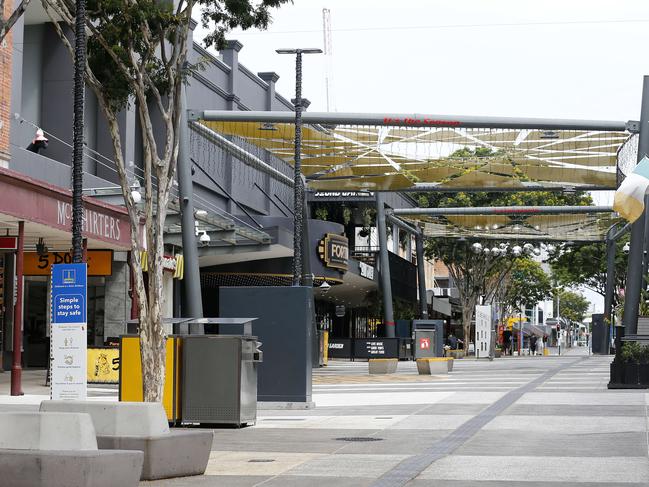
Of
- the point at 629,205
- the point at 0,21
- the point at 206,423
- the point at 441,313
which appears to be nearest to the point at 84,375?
the point at 206,423

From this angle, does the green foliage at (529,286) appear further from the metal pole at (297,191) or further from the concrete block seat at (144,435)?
the concrete block seat at (144,435)

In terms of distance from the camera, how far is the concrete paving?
12.4 metres

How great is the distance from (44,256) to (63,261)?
546 mm

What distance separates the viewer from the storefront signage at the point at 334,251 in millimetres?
54500

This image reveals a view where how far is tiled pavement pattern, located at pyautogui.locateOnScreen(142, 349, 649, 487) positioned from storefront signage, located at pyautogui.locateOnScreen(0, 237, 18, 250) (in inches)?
312

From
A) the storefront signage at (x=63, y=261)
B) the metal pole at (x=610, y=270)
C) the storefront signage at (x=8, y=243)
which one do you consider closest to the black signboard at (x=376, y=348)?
the metal pole at (x=610, y=270)

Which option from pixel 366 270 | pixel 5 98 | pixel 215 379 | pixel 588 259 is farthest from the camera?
pixel 588 259

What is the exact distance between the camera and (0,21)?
56.4 ft

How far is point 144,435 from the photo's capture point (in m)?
12.1

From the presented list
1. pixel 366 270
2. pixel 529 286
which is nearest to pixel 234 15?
pixel 366 270

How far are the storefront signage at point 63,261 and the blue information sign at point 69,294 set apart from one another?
54.0 feet

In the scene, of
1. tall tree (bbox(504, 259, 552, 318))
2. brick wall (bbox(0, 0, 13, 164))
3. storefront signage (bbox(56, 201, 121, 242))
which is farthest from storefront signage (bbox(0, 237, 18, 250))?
tall tree (bbox(504, 259, 552, 318))

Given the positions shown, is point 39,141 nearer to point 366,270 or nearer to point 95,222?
point 95,222

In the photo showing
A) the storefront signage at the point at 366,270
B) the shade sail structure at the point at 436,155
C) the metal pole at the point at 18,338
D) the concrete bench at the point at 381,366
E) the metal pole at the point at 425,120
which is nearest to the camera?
the metal pole at the point at 18,338
